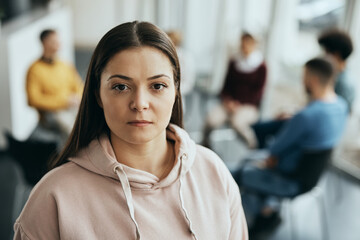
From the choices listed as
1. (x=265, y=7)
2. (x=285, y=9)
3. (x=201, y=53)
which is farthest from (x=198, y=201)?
(x=201, y=53)

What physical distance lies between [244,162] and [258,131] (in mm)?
420

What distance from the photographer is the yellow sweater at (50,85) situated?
3566mm

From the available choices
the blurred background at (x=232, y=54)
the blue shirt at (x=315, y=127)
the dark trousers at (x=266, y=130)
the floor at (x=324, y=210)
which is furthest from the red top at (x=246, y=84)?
the blue shirt at (x=315, y=127)

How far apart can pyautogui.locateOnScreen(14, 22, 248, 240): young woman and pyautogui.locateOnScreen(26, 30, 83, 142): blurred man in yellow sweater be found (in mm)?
2445

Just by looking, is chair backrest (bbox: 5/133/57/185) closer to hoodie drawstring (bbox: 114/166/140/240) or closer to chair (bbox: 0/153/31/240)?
chair (bbox: 0/153/31/240)

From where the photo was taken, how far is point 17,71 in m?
4.16

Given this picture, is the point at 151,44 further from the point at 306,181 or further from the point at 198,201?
the point at 306,181

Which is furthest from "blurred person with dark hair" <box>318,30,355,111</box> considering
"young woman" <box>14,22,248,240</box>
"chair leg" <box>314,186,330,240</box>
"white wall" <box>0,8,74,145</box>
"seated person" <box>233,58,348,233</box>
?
"white wall" <box>0,8,74,145</box>

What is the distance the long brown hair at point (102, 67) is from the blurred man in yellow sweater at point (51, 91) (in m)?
2.41

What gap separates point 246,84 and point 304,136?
4.62 feet

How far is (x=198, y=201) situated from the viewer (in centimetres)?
118

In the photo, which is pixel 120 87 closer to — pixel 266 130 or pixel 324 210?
pixel 266 130

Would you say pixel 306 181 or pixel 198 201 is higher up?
pixel 198 201

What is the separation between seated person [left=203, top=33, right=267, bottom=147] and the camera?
387 cm
